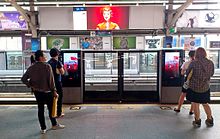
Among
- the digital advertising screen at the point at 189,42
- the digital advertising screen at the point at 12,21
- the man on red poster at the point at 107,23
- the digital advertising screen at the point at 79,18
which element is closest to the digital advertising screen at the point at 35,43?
the digital advertising screen at the point at 12,21

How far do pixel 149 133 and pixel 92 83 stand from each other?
3.23m

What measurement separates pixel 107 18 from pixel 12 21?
335cm

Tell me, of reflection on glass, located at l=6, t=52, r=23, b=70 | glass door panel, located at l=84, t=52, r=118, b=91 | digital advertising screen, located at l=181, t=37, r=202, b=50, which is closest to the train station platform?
glass door panel, located at l=84, t=52, r=118, b=91

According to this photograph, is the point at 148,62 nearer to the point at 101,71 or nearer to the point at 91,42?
the point at 101,71

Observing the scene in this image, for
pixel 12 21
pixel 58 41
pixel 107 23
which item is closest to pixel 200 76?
pixel 107 23

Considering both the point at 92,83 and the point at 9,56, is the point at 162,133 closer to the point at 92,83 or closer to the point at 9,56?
the point at 92,83

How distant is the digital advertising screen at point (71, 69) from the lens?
6852 mm

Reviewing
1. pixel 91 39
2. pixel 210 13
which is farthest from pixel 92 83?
pixel 210 13

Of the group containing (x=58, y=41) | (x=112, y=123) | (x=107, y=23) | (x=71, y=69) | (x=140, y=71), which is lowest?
(x=112, y=123)

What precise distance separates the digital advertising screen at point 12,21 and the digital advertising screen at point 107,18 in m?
2.38

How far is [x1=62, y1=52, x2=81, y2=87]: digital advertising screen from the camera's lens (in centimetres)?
685

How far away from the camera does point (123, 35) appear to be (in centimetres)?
944

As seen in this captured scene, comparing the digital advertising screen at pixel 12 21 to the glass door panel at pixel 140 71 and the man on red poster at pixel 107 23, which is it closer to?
the man on red poster at pixel 107 23

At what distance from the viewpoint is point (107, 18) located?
9102 mm
